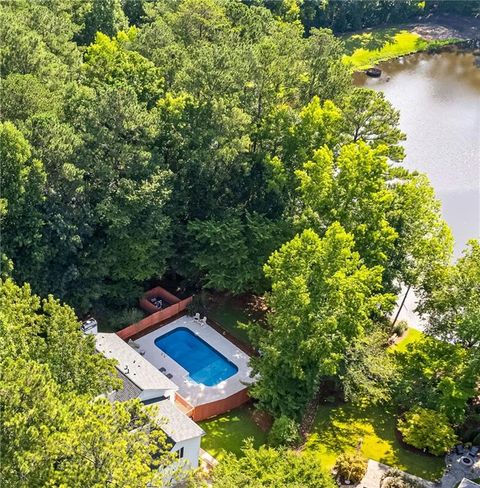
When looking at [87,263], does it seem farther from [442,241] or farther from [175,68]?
[442,241]

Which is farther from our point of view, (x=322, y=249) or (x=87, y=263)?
(x=87, y=263)

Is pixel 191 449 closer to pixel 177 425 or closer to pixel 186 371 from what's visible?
pixel 177 425

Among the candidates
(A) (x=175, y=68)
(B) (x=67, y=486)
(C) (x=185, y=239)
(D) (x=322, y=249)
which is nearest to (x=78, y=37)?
(A) (x=175, y=68)

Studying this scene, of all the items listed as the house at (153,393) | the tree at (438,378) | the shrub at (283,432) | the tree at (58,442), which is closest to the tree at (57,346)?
the house at (153,393)

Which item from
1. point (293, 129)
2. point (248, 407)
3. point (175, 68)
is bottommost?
point (248, 407)

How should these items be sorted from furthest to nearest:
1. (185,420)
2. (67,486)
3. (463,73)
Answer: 1. (463,73)
2. (185,420)
3. (67,486)

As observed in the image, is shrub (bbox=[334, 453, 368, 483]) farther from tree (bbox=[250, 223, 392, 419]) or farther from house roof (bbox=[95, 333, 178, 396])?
house roof (bbox=[95, 333, 178, 396])

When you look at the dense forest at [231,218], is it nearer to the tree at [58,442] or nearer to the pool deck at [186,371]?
the tree at [58,442]
